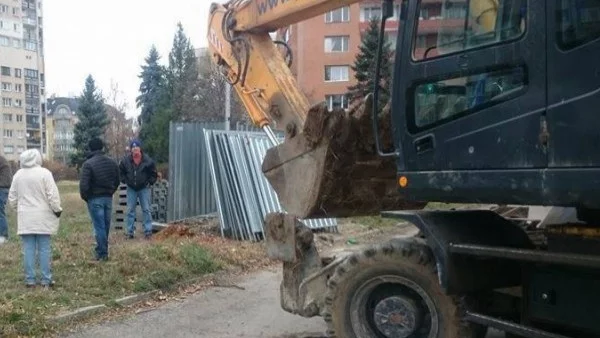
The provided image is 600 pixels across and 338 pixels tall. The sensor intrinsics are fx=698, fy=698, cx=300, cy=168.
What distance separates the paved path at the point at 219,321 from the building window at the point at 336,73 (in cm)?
4993

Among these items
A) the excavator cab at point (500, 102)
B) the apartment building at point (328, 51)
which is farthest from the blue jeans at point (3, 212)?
the apartment building at point (328, 51)

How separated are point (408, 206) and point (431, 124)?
6.38 ft

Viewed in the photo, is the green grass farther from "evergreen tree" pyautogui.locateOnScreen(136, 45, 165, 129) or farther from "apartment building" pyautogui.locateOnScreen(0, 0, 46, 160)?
"apartment building" pyautogui.locateOnScreen(0, 0, 46, 160)

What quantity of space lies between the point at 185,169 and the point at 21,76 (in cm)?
8630

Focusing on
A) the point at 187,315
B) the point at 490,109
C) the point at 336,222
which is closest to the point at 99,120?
the point at 336,222

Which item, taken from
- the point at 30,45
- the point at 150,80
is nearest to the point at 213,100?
the point at 150,80

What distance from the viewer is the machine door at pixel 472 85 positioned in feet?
14.4

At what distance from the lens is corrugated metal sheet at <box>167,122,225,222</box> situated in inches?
515

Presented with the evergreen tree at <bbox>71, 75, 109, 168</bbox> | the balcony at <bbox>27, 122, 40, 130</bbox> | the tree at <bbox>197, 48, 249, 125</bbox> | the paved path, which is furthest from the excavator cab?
the balcony at <bbox>27, 122, 40, 130</bbox>

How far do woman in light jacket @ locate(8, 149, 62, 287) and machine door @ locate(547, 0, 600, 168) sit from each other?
5.80 m

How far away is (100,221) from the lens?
9281 millimetres

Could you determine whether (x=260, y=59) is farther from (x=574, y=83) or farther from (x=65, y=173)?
(x=65, y=173)

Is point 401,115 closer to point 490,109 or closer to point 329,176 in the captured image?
point 490,109

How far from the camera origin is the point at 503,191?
15.0 ft
